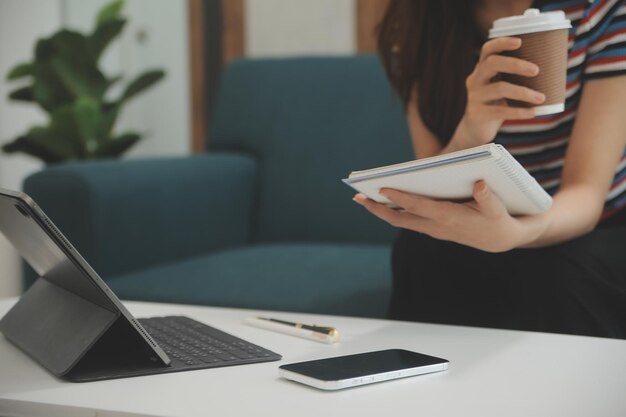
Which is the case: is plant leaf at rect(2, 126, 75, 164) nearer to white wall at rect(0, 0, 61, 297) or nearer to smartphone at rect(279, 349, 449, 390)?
white wall at rect(0, 0, 61, 297)

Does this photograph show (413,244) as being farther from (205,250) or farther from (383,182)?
(205,250)

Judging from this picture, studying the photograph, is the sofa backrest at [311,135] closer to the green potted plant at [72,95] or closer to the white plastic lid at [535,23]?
the green potted plant at [72,95]

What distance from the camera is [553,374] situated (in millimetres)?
764

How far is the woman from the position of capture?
102cm

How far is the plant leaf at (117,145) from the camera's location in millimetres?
2779

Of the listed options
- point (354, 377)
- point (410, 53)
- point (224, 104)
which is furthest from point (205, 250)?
point (354, 377)

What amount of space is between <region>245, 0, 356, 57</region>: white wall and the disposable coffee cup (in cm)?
200

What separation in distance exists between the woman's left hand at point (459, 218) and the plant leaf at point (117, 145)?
1.88 metres

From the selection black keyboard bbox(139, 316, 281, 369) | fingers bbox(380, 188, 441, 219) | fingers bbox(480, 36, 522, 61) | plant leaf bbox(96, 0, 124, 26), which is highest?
plant leaf bbox(96, 0, 124, 26)

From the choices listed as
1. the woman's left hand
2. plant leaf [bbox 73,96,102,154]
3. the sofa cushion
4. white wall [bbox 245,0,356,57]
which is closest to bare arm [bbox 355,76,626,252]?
the woman's left hand

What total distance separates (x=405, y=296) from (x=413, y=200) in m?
0.35

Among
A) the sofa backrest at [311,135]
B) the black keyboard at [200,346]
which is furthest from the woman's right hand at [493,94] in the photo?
the sofa backrest at [311,135]

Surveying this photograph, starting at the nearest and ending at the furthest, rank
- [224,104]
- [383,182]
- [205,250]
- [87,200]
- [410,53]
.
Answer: [383,182] < [410,53] < [87,200] < [205,250] < [224,104]

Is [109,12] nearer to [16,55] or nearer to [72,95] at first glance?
[72,95]
